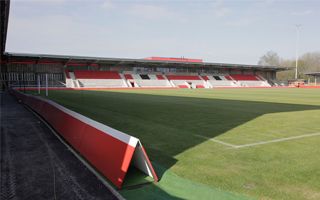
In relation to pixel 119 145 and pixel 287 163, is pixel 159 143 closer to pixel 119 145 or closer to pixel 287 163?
pixel 119 145

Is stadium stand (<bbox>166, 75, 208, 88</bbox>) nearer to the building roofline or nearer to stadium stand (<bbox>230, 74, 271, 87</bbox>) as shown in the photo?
the building roofline

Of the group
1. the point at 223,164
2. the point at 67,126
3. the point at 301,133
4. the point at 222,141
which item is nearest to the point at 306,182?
the point at 223,164

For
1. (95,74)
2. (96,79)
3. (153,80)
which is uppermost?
(95,74)

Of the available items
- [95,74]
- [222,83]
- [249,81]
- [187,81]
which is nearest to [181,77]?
[187,81]

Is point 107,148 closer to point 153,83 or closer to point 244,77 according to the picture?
point 153,83

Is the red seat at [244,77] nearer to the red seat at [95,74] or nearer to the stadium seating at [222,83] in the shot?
the stadium seating at [222,83]

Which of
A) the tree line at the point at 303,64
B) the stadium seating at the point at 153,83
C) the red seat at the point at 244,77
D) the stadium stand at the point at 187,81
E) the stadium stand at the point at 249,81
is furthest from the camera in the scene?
the tree line at the point at 303,64

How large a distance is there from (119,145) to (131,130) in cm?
411

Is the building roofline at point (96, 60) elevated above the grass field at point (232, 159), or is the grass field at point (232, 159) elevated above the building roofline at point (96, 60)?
the building roofline at point (96, 60)

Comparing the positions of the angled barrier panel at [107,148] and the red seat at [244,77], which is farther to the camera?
the red seat at [244,77]

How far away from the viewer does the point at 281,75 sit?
341 ft

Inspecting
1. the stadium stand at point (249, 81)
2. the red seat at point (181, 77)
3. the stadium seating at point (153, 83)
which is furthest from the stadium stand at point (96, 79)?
the stadium stand at point (249, 81)

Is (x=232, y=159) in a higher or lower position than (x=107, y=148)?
lower

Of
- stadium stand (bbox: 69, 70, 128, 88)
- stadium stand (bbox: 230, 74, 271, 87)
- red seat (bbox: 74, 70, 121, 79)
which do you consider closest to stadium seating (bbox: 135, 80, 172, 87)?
stadium stand (bbox: 69, 70, 128, 88)
